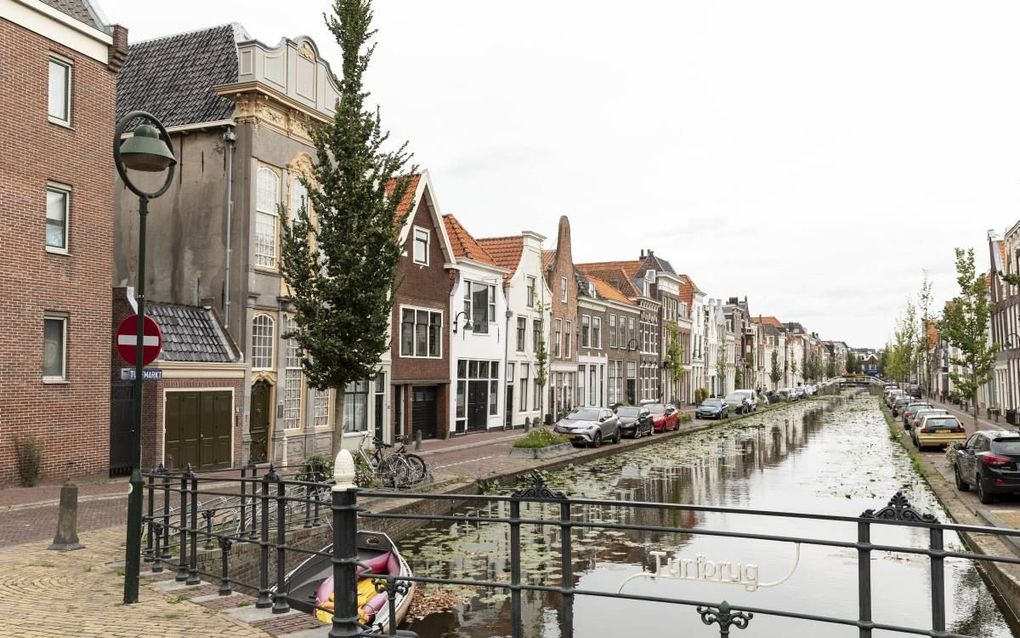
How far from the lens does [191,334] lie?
2266 cm

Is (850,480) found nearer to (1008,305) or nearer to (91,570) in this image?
(91,570)

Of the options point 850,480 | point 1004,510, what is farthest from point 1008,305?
point 1004,510

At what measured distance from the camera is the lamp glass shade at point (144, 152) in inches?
332

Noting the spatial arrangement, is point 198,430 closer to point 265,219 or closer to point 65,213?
point 65,213

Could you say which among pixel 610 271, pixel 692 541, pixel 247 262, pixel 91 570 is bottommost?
pixel 692 541

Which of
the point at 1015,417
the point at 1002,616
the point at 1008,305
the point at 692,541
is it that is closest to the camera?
the point at 1002,616

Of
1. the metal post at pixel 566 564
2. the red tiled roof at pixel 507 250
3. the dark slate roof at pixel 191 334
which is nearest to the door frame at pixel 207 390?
the dark slate roof at pixel 191 334

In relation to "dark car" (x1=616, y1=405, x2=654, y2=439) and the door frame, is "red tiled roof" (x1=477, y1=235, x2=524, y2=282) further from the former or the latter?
the door frame

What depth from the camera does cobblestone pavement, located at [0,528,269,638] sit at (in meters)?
7.39

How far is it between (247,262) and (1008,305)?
49.9 m

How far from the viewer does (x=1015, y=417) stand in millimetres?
43062

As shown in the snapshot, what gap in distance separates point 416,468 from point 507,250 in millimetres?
25907

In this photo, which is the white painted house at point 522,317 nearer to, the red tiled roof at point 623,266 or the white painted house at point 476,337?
the white painted house at point 476,337

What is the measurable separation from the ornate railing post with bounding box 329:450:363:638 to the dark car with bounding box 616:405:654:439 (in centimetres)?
3240
